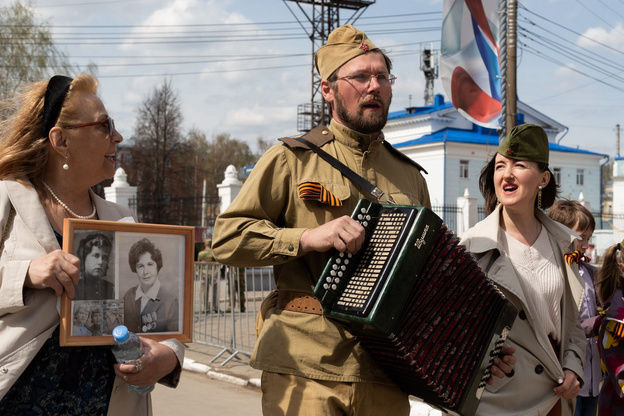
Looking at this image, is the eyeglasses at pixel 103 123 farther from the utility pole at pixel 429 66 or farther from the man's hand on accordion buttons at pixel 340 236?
the utility pole at pixel 429 66

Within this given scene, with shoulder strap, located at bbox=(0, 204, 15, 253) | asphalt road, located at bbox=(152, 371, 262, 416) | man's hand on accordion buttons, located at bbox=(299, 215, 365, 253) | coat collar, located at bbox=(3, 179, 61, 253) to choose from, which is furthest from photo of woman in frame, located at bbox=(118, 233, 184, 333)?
asphalt road, located at bbox=(152, 371, 262, 416)

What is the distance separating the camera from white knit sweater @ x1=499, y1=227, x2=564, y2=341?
3.86 m

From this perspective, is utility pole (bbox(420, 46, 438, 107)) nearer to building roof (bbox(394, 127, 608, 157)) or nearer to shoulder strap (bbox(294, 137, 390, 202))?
building roof (bbox(394, 127, 608, 157))

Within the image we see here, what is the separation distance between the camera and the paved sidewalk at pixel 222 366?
880 cm

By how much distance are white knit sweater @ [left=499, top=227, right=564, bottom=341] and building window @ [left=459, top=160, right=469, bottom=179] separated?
123ft

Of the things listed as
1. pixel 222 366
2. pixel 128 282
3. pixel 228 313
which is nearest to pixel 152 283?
pixel 128 282

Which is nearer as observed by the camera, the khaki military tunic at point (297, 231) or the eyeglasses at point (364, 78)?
the khaki military tunic at point (297, 231)

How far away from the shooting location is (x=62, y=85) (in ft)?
8.91

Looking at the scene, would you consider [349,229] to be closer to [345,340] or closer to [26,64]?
[345,340]

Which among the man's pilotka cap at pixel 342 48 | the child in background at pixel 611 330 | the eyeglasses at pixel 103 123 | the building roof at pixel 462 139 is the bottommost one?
the child in background at pixel 611 330

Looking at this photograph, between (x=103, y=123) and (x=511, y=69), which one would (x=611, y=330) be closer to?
(x=103, y=123)

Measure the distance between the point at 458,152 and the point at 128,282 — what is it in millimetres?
39418

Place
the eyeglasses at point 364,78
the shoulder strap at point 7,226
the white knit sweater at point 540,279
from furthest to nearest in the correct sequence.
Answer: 1. the white knit sweater at point 540,279
2. the eyeglasses at point 364,78
3. the shoulder strap at point 7,226

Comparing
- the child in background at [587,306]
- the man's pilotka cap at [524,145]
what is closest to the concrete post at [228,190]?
the child in background at [587,306]
